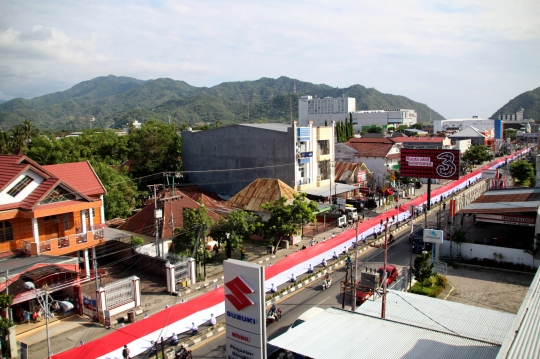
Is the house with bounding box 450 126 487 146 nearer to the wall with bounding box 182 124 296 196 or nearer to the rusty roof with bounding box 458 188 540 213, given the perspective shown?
the rusty roof with bounding box 458 188 540 213

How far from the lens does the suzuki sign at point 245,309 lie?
1081 cm

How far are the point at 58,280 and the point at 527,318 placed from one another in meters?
21.1

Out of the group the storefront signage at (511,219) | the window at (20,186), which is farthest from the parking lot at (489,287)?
the window at (20,186)

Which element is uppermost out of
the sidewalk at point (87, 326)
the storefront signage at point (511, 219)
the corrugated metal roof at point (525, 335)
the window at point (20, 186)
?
the window at point (20, 186)

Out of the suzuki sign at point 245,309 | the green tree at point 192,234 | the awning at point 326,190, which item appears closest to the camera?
the suzuki sign at point 245,309

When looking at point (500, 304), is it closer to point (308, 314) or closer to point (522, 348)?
point (308, 314)

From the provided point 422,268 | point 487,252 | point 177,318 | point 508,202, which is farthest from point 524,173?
point 177,318

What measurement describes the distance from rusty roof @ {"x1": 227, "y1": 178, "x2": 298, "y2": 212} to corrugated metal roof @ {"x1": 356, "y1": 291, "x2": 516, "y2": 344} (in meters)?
18.2

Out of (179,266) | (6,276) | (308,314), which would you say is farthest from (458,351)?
(6,276)

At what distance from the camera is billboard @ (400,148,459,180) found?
36531 mm

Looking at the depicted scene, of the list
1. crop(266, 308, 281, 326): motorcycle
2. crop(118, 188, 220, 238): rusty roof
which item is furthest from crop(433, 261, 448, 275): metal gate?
Result: crop(118, 188, 220, 238): rusty roof

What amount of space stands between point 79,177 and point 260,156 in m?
20.4

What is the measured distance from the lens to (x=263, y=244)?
32.4m

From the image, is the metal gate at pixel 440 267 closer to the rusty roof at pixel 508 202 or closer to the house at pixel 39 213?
the rusty roof at pixel 508 202
